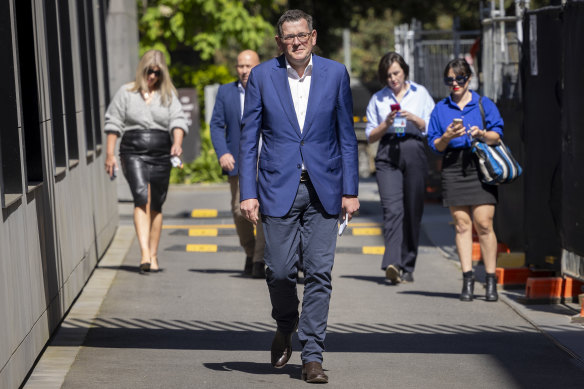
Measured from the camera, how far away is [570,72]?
8281 millimetres

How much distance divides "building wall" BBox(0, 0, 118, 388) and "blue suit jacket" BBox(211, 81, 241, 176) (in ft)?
3.91

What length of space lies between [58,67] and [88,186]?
1.83 metres

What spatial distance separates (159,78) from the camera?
10.9 meters

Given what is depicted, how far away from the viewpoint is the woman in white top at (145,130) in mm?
10734

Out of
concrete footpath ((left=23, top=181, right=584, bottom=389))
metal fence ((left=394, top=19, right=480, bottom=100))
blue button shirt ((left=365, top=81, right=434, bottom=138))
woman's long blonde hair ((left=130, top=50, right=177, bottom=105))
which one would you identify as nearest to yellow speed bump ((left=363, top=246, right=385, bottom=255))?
concrete footpath ((left=23, top=181, right=584, bottom=389))

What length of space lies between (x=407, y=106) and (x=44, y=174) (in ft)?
11.8

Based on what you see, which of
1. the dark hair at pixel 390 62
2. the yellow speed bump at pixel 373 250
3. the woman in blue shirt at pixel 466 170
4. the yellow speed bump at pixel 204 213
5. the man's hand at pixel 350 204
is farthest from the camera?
the yellow speed bump at pixel 204 213

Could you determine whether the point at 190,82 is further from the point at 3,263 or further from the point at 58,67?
the point at 3,263

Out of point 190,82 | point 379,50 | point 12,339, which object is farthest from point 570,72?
point 379,50

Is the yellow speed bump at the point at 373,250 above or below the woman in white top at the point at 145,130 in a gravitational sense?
below

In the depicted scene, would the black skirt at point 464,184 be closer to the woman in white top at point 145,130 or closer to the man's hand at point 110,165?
the woman in white top at point 145,130

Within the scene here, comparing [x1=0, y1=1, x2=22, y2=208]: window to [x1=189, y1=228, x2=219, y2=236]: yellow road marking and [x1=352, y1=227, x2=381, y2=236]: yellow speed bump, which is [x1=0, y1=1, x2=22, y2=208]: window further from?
[x1=352, y1=227, x2=381, y2=236]: yellow speed bump

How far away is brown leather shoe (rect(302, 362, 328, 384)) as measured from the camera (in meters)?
6.29

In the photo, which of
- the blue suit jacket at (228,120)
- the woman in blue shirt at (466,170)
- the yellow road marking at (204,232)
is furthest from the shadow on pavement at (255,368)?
the yellow road marking at (204,232)
